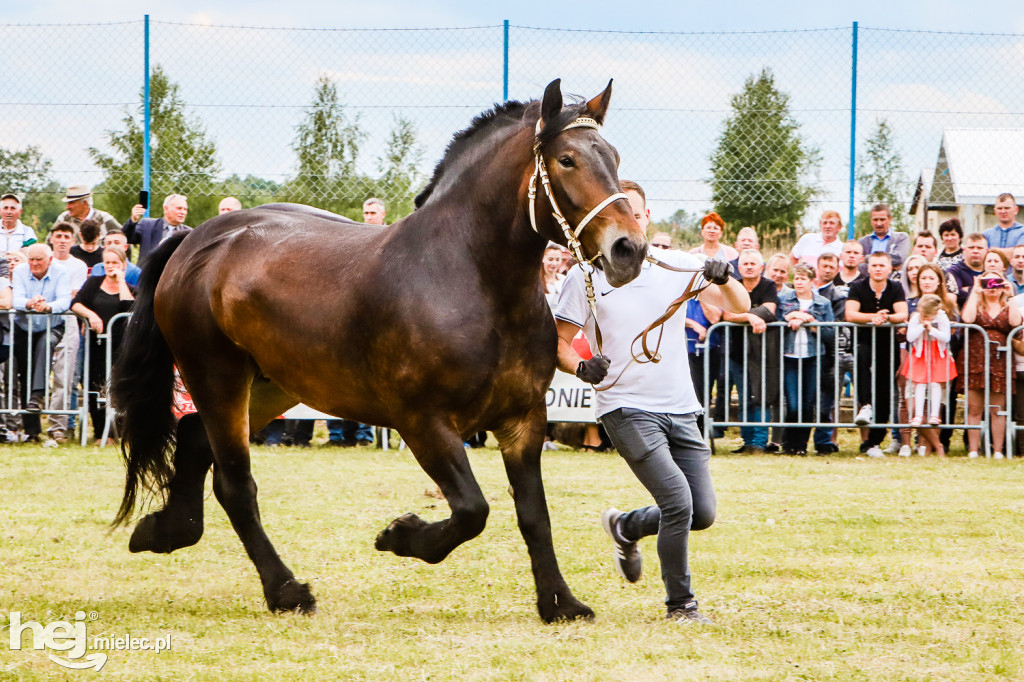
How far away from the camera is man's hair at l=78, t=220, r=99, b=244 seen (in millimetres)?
11688

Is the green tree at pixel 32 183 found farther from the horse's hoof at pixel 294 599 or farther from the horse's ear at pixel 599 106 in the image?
the horse's ear at pixel 599 106

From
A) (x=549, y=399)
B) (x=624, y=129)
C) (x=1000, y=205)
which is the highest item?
(x=624, y=129)

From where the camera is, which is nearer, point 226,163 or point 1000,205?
point 1000,205

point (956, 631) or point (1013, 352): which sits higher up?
point (1013, 352)

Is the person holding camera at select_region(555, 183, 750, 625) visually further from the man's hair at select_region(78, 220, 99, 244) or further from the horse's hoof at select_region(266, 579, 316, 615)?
the man's hair at select_region(78, 220, 99, 244)

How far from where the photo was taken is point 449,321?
448cm

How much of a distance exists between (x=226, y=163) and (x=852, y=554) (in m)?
8.84

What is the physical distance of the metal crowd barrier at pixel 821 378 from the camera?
1058 cm

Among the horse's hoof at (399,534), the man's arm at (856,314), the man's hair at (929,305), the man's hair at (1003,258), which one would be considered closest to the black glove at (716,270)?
the horse's hoof at (399,534)

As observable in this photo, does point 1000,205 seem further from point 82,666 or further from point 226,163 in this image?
point 82,666

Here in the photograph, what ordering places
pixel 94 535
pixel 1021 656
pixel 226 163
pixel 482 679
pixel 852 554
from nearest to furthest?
pixel 482 679 < pixel 1021 656 < pixel 852 554 < pixel 94 535 < pixel 226 163

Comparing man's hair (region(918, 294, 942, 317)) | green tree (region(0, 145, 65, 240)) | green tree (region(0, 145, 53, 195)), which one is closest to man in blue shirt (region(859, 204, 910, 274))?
man's hair (region(918, 294, 942, 317))

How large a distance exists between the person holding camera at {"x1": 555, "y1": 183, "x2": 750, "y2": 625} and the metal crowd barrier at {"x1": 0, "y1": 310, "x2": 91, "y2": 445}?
7.15 m

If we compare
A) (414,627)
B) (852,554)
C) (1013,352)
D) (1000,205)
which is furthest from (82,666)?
(1000,205)
